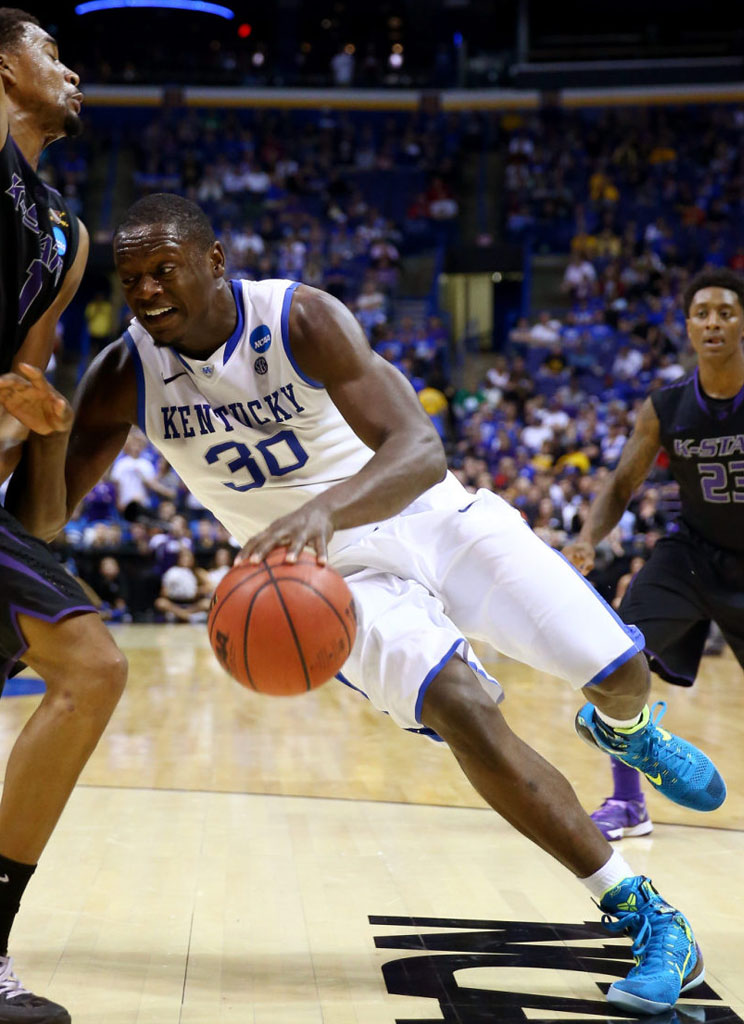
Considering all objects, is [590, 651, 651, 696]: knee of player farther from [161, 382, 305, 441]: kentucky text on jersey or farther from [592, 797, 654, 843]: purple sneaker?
[592, 797, 654, 843]: purple sneaker

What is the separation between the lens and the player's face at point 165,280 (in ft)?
10.0

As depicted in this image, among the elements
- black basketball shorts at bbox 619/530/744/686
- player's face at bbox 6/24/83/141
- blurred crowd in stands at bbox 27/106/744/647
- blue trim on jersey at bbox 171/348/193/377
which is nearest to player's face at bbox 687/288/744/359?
black basketball shorts at bbox 619/530/744/686

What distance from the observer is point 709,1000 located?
2939 mm

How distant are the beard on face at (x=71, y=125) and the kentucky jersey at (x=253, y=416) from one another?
572 millimetres

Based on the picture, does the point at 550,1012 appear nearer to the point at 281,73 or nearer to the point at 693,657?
the point at 693,657

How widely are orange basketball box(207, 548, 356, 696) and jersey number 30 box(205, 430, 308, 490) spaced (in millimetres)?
696

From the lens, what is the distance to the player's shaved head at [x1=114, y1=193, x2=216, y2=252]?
310 centimetres

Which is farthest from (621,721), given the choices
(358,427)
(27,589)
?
(27,589)

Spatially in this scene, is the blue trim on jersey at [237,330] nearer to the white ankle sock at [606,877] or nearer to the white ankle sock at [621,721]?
the white ankle sock at [621,721]

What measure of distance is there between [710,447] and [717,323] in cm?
51

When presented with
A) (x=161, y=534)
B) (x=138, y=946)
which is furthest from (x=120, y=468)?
(x=138, y=946)

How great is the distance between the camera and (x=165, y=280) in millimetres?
3086

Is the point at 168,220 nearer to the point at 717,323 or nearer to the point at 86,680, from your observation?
the point at 86,680

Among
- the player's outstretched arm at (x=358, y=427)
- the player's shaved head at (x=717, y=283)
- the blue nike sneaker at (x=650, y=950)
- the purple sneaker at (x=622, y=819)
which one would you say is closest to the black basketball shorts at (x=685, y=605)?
the purple sneaker at (x=622, y=819)
